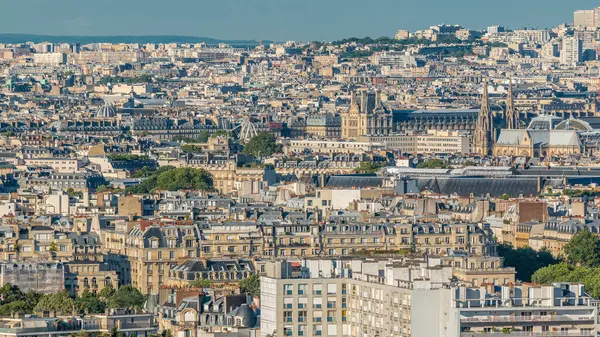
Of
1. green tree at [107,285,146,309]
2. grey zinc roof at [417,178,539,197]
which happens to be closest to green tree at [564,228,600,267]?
green tree at [107,285,146,309]

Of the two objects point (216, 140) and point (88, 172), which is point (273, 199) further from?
point (216, 140)

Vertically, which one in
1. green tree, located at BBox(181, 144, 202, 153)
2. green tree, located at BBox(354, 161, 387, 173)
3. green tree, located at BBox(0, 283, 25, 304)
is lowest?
green tree, located at BBox(0, 283, 25, 304)

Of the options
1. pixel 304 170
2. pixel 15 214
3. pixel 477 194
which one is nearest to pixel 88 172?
pixel 304 170

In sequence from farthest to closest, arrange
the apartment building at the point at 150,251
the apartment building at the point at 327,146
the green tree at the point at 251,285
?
the apartment building at the point at 327,146, the apartment building at the point at 150,251, the green tree at the point at 251,285

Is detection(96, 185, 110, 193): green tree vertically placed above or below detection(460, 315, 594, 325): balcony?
above

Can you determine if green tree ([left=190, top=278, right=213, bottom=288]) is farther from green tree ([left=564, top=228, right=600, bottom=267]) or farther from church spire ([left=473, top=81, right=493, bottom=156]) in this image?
church spire ([left=473, top=81, right=493, bottom=156])

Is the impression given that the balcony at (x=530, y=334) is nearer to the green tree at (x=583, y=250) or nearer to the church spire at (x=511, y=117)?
the green tree at (x=583, y=250)

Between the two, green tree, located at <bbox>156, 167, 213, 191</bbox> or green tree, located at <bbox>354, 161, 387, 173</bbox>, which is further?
green tree, located at <bbox>354, 161, 387, 173</bbox>

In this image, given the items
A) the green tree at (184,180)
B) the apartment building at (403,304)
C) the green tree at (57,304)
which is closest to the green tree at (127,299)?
the green tree at (57,304)

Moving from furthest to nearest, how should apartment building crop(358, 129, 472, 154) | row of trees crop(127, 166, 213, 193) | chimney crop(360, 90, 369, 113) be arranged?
chimney crop(360, 90, 369, 113) < apartment building crop(358, 129, 472, 154) < row of trees crop(127, 166, 213, 193)
